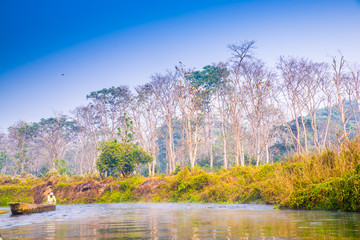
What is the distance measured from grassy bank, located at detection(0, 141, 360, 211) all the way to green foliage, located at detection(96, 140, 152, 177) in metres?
1.69

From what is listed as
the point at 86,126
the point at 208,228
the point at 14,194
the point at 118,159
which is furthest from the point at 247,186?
the point at 86,126

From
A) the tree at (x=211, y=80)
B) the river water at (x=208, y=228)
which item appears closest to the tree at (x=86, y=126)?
the tree at (x=211, y=80)

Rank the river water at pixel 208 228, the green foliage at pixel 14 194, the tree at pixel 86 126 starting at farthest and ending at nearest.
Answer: the tree at pixel 86 126 < the green foliage at pixel 14 194 < the river water at pixel 208 228

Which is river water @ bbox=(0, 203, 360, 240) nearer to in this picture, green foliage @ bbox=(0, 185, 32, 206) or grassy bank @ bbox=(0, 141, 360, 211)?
grassy bank @ bbox=(0, 141, 360, 211)

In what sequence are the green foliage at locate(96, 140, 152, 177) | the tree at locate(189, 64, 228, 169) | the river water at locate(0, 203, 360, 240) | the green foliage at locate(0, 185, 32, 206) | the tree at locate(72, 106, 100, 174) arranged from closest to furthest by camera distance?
the river water at locate(0, 203, 360, 240), the green foliage at locate(0, 185, 32, 206), the green foliage at locate(96, 140, 152, 177), the tree at locate(189, 64, 228, 169), the tree at locate(72, 106, 100, 174)

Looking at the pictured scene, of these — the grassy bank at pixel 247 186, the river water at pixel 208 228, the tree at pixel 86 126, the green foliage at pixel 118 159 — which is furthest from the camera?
the tree at pixel 86 126

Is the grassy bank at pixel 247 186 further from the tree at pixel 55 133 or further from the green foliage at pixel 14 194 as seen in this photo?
the tree at pixel 55 133

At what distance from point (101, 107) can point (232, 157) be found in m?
25.3

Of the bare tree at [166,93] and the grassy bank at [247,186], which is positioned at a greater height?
the bare tree at [166,93]

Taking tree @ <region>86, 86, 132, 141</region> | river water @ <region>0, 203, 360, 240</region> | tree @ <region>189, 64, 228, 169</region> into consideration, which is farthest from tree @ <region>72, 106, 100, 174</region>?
river water @ <region>0, 203, 360, 240</region>

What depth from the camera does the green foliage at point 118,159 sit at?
107 feet

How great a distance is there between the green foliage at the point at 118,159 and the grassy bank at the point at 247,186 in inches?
66.7

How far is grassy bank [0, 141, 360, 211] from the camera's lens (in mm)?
10500

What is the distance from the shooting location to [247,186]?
62.3 feet
